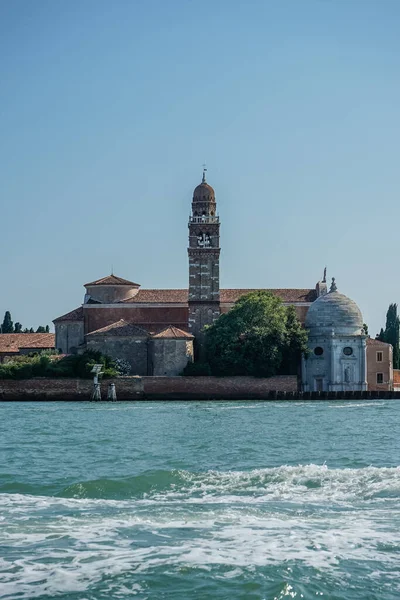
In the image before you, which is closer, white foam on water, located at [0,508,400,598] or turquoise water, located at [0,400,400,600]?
turquoise water, located at [0,400,400,600]

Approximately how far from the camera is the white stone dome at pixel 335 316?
53281 mm

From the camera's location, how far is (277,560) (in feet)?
32.2

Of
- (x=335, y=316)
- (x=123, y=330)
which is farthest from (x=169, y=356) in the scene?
(x=335, y=316)

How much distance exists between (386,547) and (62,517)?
3.76 m

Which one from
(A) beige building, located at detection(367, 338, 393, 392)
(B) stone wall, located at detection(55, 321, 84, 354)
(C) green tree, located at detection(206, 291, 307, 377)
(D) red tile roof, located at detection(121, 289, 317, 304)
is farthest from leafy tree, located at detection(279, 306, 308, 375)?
(B) stone wall, located at detection(55, 321, 84, 354)

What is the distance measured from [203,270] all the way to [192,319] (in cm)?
265

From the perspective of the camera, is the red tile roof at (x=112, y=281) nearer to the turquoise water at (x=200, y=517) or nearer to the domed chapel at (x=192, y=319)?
the domed chapel at (x=192, y=319)

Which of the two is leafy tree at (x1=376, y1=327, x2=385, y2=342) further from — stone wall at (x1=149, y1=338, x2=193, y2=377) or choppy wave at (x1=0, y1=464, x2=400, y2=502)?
choppy wave at (x1=0, y1=464, x2=400, y2=502)

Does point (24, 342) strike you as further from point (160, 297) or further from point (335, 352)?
point (335, 352)

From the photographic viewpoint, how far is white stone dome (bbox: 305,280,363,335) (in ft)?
175

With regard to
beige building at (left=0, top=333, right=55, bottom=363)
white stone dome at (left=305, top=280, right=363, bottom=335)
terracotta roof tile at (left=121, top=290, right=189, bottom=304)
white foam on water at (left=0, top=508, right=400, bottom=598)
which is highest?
terracotta roof tile at (left=121, top=290, right=189, bottom=304)

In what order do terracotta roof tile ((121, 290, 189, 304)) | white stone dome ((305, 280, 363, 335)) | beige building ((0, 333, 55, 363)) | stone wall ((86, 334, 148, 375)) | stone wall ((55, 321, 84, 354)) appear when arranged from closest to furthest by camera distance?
1. stone wall ((86, 334, 148, 375))
2. white stone dome ((305, 280, 363, 335))
3. stone wall ((55, 321, 84, 354))
4. terracotta roof tile ((121, 290, 189, 304))
5. beige building ((0, 333, 55, 363))

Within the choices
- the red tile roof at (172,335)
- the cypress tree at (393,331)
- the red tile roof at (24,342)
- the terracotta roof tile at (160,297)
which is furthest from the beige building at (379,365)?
the red tile roof at (24,342)

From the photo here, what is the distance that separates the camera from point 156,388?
156ft
